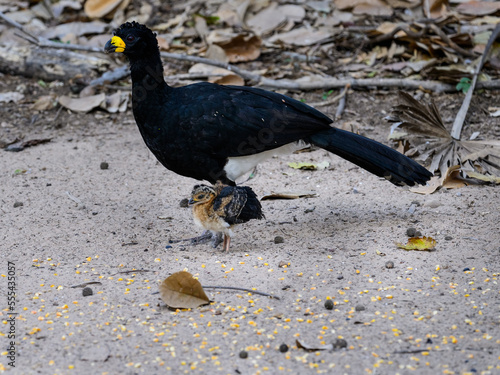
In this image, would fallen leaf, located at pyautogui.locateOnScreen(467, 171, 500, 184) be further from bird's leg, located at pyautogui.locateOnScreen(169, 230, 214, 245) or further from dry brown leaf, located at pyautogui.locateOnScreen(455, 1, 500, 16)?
dry brown leaf, located at pyautogui.locateOnScreen(455, 1, 500, 16)

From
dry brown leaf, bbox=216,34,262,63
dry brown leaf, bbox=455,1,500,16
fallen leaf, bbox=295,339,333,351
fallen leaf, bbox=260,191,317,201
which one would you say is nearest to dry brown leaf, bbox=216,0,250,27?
dry brown leaf, bbox=216,34,262,63

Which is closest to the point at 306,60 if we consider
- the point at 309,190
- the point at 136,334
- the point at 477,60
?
the point at 477,60

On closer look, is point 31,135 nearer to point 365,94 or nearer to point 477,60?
point 365,94

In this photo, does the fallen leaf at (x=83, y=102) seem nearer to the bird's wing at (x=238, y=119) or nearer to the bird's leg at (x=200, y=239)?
the bird's wing at (x=238, y=119)

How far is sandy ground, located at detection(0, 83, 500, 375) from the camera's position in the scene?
11.3ft

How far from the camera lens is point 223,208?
4.70 meters

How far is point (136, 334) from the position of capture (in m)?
3.66

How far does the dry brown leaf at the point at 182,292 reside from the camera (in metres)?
3.93

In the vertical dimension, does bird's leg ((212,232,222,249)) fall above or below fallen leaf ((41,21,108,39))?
below

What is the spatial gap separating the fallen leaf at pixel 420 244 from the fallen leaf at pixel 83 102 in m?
4.59

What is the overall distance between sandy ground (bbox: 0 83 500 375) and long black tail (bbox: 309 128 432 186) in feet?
1.03

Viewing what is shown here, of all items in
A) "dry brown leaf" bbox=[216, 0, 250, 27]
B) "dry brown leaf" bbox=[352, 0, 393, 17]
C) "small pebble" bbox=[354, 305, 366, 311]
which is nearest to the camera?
"small pebble" bbox=[354, 305, 366, 311]

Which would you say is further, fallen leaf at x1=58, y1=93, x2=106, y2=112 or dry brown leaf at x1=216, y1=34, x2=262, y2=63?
dry brown leaf at x1=216, y1=34, x2=262, y2=63

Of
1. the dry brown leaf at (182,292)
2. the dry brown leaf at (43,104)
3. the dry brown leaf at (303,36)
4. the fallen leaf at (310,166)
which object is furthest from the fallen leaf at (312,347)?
the dry brown leaf at (303,36)
